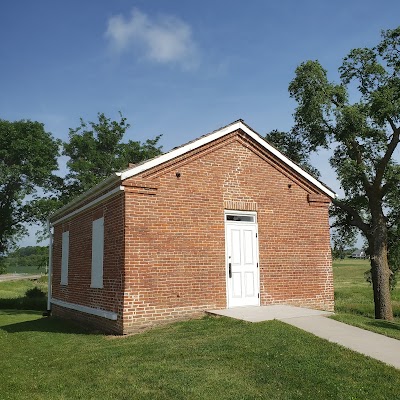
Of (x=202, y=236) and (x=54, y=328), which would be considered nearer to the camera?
(x=202, y=236)

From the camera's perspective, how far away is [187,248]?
1159 cm

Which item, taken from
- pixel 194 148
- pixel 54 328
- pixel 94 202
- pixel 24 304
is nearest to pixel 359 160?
pixel 194 148

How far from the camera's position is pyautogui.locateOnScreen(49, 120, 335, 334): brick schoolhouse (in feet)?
36.0

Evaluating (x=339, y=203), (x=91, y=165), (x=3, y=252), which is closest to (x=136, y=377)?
(x=339, y=203)

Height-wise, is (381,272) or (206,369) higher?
(381,272)

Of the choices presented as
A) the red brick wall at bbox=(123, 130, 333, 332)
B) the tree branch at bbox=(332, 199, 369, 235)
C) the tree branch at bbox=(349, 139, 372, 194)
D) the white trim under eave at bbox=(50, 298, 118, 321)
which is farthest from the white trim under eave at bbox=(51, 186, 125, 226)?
the tree branch at bbox=(349, 139, 372, 194)

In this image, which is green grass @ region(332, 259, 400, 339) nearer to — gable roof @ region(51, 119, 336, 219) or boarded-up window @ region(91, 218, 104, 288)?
gable roof @ region(51, 119, 336, 219)

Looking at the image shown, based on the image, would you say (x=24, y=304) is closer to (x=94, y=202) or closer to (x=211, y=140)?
(x=94, y=202)

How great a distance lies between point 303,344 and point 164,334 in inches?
127

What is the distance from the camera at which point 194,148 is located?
1212 centimetres

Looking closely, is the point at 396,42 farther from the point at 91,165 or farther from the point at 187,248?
the point at 91,165

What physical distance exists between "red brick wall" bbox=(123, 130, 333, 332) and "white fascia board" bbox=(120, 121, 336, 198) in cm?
18

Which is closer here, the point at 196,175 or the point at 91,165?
the point at 196,175

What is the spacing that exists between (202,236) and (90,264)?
3957 mm
